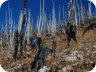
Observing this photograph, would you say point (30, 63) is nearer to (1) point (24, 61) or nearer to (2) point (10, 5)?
(1) point (24, 61)

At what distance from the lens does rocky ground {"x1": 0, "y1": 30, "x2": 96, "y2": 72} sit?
4.26 metres

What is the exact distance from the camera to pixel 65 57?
14.1 ft

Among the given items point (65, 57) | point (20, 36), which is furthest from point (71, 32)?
point (20, 36)

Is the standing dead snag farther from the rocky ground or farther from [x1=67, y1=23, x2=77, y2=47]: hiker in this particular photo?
[x1=67, y1=23, x2=77, y2=47]: hiker

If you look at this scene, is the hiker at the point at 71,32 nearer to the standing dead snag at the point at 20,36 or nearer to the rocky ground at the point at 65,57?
the rocky ground at the point at 65,57

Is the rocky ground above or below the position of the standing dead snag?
below

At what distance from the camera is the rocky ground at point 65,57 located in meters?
4.26

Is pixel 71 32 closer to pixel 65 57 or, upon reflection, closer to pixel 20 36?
pixel 65 57

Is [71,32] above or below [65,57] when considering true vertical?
above

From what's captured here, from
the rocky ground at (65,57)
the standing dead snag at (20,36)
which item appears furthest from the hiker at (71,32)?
the standing dead snag at (20,36)

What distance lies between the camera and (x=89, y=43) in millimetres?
4375

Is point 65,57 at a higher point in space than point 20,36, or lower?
lower

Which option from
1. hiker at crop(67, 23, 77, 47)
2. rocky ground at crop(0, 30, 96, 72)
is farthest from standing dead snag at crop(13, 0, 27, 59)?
hiker at crop(67, 23, 77, 47)

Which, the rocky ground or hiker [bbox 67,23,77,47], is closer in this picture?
the rocky ground
